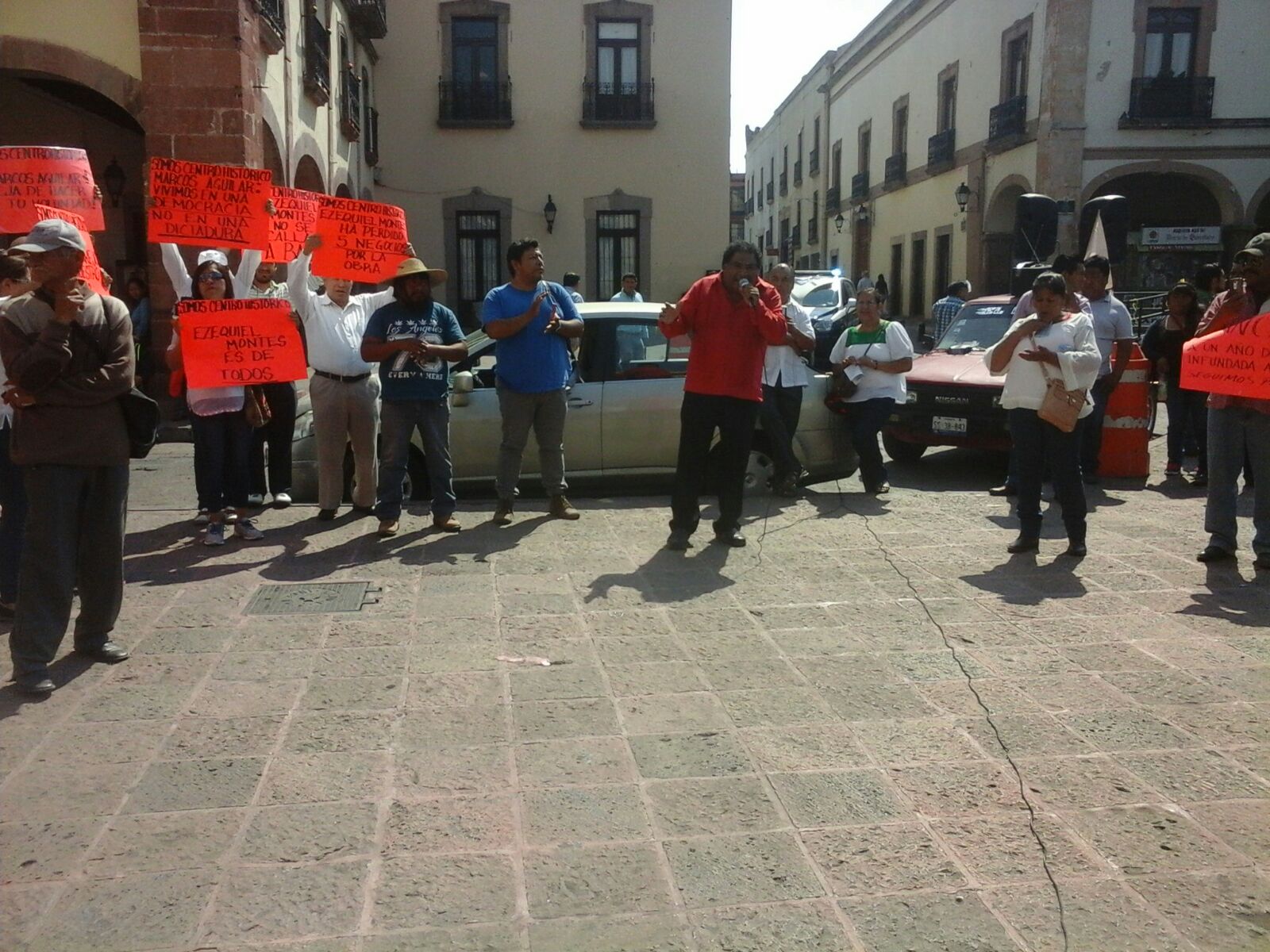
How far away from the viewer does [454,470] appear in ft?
27.8

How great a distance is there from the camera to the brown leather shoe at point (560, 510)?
7781 millimetres

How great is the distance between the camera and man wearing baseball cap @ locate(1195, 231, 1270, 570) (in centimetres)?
644

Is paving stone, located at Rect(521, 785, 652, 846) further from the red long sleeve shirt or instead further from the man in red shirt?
the red long sleeve shirt

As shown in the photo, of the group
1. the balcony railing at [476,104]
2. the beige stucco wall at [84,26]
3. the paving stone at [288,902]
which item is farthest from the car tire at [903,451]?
the balcony railing at [476,104]

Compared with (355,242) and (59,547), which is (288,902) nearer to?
(59,547)

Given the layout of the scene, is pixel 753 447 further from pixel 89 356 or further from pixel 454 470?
pixel 89 356

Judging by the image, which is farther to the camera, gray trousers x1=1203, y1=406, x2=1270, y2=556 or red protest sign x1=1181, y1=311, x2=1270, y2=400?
gray trousers x1=1203, y1=406, x2=1270, y2=556

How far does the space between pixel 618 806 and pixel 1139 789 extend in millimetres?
1633

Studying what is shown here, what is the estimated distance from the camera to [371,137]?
2312cm

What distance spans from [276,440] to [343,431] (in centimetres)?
103

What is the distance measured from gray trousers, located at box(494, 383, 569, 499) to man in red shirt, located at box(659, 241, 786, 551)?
3.24ft

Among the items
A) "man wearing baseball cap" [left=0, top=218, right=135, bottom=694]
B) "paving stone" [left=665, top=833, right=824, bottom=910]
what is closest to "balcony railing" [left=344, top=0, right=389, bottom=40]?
"man wearing baseball cap" [left=0, top=218, right=135, bottom=694]

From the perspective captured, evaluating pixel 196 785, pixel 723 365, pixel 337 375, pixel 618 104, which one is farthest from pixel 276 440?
pixel 618 104

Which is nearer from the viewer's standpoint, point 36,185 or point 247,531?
point 36,185
